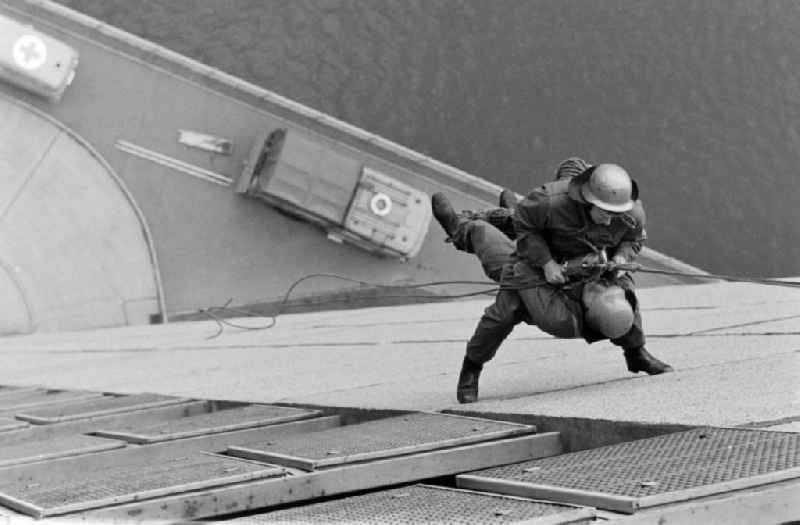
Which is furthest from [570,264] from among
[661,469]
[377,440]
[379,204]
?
[379,204]

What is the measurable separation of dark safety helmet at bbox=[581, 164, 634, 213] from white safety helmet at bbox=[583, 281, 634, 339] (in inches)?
18.4

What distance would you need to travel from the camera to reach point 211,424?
20.2ft

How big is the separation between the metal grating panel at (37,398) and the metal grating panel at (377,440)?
4213 mm

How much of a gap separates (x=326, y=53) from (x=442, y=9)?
2.63 m

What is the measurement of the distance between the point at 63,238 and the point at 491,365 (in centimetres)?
1379

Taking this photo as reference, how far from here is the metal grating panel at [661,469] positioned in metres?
3.31

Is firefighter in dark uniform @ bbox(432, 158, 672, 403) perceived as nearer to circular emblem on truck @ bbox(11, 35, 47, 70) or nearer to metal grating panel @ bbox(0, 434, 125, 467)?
metal grating panel @ bbox(0, 434, 125, 467)

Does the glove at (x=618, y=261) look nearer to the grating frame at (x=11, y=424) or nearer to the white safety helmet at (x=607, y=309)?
the white safety helmet at (x=607, y=309)

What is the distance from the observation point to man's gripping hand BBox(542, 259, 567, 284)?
5312mm

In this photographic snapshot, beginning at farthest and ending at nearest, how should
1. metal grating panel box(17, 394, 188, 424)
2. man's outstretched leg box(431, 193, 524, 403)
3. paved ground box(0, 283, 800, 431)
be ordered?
metal grating panel box(17, 394, 188, 424), man's outstretched leg box(431, 193, 524, 403), paved ground box(0, 283, 800, 431)

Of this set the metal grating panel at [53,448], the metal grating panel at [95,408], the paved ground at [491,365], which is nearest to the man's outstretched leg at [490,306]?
the paved ground at [491,365]

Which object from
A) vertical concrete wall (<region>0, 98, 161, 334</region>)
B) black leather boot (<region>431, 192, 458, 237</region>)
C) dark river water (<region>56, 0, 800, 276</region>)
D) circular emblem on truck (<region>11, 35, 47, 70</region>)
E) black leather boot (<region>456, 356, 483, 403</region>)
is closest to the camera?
black leather boot (<region>456, 356, 483, 403</region>)

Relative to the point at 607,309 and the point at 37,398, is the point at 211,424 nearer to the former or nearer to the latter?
the point at 607,309

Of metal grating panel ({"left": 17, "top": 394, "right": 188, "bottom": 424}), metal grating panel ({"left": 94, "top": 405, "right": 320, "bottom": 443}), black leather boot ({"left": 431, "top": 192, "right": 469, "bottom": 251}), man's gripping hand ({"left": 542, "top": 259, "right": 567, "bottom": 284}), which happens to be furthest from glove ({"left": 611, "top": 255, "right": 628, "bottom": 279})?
metal grating panel ({"left": 17, "top": 394, "right": 188, "bottom": 424})
